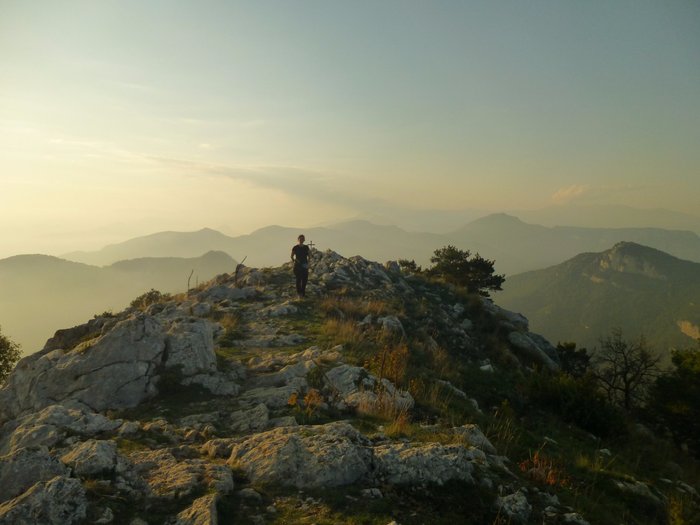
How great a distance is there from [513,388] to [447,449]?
8409 millimetres

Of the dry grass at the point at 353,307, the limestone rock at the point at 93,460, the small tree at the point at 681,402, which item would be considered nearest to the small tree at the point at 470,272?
the small tree at the point at 681,402

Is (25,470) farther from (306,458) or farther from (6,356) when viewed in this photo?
(6,356)

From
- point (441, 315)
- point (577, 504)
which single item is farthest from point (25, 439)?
point (441, 315)

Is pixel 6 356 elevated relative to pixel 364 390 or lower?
lower

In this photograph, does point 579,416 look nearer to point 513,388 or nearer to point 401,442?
point 513,388

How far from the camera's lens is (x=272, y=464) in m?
5.35

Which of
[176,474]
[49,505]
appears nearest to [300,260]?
[176,474]

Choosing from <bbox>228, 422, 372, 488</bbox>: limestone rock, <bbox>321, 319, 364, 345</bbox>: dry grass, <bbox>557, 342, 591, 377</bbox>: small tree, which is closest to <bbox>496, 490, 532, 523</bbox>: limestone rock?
<bbox>228, 422, 372, 488</bbox>: limestone rock

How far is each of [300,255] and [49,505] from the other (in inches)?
568

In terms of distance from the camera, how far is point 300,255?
59.7ft

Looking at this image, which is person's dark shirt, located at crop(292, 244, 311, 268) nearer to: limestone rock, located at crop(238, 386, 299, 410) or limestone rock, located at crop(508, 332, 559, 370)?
limestone rock, located at crop(238, 386, 299, 410)

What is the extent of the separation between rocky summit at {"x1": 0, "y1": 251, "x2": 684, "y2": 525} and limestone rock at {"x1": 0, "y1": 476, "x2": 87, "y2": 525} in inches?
0.4

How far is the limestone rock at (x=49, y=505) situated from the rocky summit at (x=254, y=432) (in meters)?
0.01

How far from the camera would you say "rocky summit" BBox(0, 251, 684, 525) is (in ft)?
15.0
